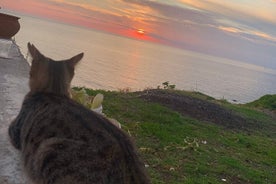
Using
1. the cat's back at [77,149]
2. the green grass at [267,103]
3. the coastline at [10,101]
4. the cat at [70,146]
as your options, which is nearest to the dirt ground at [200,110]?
the coastline at [10,101]

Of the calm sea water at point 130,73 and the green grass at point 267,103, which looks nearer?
the green grass at point 267,103

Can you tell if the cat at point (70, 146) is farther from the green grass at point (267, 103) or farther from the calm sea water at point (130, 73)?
the green grass at point (267, 103)

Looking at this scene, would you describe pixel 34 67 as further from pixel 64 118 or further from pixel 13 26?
pixel 13 26

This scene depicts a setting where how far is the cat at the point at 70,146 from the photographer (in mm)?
3166

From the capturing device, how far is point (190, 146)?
955 cm

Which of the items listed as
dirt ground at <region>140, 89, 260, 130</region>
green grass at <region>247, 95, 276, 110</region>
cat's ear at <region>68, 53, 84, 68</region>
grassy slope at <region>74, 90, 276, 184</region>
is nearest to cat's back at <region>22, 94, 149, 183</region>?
cat's ear at <region>68, 53, 84, 68</region>

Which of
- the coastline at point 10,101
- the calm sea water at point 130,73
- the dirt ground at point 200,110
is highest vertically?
the coastline at point 10,101

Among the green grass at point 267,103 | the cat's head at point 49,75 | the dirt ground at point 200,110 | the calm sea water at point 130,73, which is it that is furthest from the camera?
the calm sea water at point 130,73

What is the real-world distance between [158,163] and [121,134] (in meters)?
4.68

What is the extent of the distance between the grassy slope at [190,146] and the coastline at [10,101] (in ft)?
8.44

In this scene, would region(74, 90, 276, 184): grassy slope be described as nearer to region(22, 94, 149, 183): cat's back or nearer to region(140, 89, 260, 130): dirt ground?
region(140, 89, 260, 130): dirt ground

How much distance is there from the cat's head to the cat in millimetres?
104

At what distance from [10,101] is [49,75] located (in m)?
1.91

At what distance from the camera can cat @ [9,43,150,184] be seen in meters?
3.17
